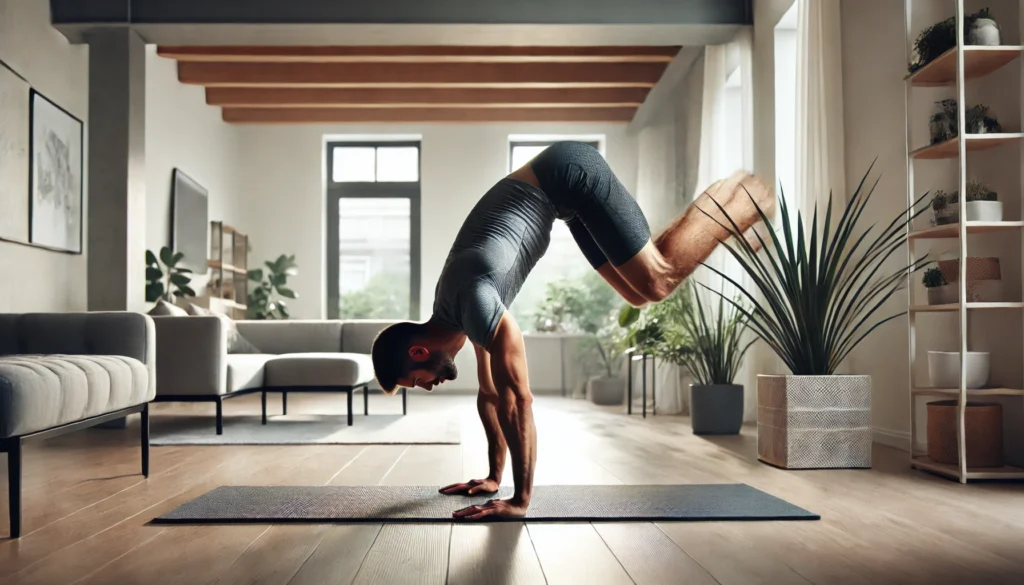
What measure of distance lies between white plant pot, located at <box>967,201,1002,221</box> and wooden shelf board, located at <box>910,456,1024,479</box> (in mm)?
913

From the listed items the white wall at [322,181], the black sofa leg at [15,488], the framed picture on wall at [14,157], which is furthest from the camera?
the white wall at [322,181]

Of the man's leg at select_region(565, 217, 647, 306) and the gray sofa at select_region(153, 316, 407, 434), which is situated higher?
the man's leg at select_region(565, 217, 647, 306)

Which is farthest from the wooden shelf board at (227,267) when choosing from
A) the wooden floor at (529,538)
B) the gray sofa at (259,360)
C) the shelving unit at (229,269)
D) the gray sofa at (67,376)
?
the gray sofa at (67,376)

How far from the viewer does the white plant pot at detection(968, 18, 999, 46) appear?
3.09 m

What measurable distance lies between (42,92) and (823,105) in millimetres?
4474

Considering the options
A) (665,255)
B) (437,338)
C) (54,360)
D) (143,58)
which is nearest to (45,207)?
(143,58)

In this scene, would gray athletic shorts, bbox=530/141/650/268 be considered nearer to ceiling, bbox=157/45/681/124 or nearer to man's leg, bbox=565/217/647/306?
man's leg, bbox=565/217/647/306

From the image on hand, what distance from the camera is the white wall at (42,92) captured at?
470cm

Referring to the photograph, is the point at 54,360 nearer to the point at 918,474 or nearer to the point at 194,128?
the point at 918,474

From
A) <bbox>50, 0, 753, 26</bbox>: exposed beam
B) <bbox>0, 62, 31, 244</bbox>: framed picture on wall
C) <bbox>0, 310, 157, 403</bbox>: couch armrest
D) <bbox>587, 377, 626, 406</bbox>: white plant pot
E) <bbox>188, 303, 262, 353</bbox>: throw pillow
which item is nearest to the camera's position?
<bbox>0, 310, 157, 403</bbox>: couch armrest

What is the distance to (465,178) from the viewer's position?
30.5 ft

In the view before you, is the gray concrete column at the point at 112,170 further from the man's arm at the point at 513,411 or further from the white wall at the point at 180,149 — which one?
the man's arm at the point at 513,411

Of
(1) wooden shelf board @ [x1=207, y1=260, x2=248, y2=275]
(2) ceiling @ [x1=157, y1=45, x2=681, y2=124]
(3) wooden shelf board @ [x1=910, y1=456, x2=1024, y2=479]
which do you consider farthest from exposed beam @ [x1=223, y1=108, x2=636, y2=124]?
(3) wooden shelf board @ [x1=910, y1=456, x2=1024, y2=479]

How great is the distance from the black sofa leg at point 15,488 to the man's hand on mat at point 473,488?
125 cm
